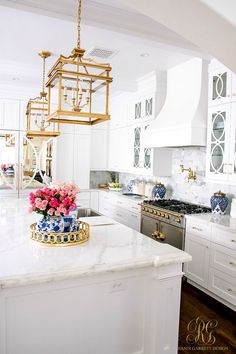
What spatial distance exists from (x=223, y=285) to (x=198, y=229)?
0.66 m

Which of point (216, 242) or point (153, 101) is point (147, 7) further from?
point (153, 101)

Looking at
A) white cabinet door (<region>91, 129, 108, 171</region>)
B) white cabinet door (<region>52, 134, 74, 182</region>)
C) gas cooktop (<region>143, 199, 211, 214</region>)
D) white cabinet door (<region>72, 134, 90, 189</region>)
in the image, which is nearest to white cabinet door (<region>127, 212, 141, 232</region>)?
gas cooktop (<region>143, 199, 211, 214</region>)

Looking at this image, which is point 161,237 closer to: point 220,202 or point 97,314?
point 220,202

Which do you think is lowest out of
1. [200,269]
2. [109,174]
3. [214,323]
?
[214,323]

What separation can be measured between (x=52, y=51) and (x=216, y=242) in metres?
2.98

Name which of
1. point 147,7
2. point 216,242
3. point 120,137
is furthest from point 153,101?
point 147,7

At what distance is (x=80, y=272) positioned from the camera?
181 centimetres

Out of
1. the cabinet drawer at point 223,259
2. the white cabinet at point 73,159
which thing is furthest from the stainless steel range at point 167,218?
the white cabinet at point 73,159

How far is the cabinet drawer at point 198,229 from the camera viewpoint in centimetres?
343

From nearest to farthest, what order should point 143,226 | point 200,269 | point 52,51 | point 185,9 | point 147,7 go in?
point 185,9 → point 147,7 → point 200,269 → point 52,51 → point 143,226

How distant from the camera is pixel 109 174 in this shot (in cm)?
735

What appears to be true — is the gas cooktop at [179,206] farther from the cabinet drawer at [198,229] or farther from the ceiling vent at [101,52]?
the ceiling vent at [101,52]

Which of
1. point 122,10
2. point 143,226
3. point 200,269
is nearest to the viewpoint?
point 122,10

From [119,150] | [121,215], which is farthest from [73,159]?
[121,215]
